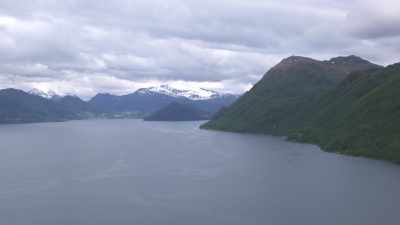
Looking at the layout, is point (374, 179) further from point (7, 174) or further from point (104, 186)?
point (7, 174)

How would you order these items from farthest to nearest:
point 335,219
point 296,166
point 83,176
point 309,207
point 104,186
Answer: point 296,166, point 83,176, point 104,186, point 309,207, point 335,219

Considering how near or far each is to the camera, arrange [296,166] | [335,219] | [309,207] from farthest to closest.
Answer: [296,166] → [309,207] → [335,219]

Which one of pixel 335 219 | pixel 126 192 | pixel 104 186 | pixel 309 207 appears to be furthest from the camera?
pixel 104 186

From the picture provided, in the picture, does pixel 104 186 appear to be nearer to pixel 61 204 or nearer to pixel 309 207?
pixel 61 204

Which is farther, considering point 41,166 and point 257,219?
point 41,166

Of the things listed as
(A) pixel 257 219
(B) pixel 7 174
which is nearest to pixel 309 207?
(A) pixel 257 219

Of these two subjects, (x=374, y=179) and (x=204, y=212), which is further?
(x=374, y=179)

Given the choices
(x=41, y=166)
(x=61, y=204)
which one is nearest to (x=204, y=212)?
(x=61, y=204)

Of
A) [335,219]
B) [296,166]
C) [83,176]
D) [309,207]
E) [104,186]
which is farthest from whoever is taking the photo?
[296,166]
